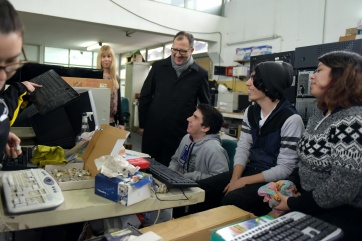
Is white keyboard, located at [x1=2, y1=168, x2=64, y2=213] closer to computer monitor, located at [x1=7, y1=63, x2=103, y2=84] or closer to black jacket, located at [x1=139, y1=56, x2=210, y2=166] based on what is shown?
computer monitor, located at [x1=7, y1=63, x2=103, y2=84]

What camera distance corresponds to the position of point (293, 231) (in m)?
0.91

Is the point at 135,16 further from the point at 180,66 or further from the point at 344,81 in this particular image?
the point at 344,81

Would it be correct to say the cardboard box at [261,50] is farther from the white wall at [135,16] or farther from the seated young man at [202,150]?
the seated young man at [202,150]

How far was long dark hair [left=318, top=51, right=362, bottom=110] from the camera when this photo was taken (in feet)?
3.88

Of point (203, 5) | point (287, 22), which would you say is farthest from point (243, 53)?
point (203, 5)

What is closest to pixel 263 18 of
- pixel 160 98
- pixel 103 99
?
pixel 160 98

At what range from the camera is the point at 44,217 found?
857mm

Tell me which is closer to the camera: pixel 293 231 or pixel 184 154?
pixel 293 231

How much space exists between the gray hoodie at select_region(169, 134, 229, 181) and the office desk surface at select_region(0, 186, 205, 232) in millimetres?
685

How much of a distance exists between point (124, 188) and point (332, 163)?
30.9 inches

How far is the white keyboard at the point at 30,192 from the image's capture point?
84cm

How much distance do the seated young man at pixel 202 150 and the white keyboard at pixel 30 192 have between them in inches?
37.9

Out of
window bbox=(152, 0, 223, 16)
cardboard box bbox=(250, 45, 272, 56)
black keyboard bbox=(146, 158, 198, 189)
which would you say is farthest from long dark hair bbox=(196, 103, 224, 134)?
window bbox=(152, 0, 223, 16)

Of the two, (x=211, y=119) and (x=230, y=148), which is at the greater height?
(x=211, y=119)
